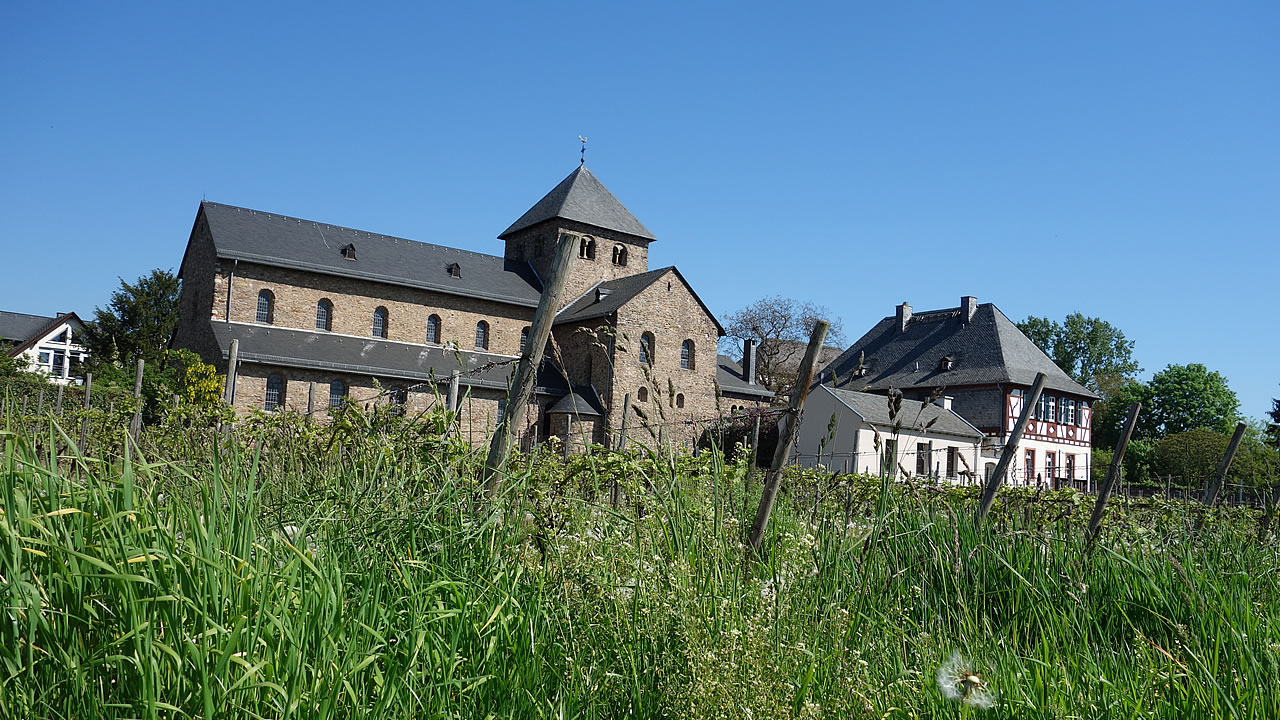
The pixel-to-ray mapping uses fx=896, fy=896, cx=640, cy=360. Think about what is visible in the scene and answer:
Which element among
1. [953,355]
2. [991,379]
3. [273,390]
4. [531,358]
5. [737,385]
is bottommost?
[531,358]

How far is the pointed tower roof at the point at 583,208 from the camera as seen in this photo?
4100cm

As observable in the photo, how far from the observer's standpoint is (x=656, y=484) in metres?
3.90

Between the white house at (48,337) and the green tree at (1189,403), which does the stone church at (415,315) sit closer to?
the white house at (48,337)

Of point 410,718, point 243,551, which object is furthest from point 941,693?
point 243,551

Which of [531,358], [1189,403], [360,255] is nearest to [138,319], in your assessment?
[360,255]

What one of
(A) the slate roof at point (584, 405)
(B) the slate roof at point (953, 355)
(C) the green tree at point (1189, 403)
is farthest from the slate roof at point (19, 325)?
(C) the green tree at point (1189, 403)

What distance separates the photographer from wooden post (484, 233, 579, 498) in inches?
156

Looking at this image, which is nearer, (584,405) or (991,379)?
(584,405)

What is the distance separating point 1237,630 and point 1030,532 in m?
1.26

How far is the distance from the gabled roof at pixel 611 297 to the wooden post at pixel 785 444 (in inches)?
1189

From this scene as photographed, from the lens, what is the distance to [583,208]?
41.5m

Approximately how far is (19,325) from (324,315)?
137 feet

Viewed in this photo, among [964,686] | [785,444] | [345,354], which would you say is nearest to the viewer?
[964,686]

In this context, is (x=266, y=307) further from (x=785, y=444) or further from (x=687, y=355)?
(x=785, y=444)
